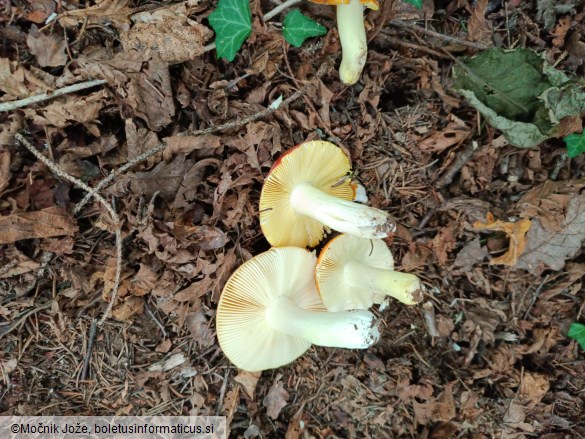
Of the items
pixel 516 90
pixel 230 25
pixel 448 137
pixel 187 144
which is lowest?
pixel 187 144

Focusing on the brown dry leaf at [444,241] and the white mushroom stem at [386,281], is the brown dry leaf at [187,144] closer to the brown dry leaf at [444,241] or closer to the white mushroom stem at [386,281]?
the white mushroom stem at [386,281]

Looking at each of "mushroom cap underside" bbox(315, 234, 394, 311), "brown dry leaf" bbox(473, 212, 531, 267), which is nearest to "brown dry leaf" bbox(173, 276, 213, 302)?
"mushroom cap underside" bbox(315, 234, 394, 311)

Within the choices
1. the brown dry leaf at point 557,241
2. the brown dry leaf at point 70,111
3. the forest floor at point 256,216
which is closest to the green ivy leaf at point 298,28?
the forest floor at point 256,216

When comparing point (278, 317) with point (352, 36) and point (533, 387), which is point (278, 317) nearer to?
point (352, 36)

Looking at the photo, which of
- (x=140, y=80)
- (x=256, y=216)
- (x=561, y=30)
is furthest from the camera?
(x=561, y=30)

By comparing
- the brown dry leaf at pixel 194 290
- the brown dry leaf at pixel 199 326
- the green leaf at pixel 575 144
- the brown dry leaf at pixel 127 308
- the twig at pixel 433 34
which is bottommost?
the brown dry leaf at pixel 199 326

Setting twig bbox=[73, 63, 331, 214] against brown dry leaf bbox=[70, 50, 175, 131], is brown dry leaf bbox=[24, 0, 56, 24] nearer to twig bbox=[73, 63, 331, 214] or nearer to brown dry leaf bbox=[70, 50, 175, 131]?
brown dry leaf bbox=[70, 50, 175, 131]

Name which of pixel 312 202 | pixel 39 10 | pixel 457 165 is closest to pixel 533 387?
pixel 457 165
